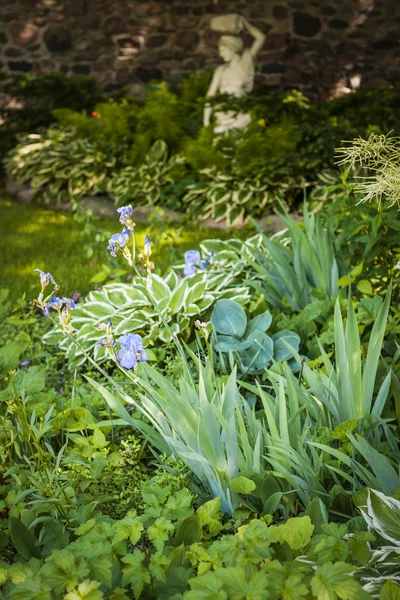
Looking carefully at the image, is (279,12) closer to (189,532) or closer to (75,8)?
(75,8)

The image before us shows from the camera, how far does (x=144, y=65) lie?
936 centimetres

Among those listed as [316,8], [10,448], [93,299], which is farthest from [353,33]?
[10,448]

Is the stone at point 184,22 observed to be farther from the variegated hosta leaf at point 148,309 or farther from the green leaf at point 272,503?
the green leaf at point 272,503

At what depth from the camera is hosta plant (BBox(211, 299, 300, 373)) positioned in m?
2.42

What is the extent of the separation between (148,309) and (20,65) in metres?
7.62

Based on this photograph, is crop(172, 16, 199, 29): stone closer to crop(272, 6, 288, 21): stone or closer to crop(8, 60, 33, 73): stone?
crop(272, 6, 288, 21): stone

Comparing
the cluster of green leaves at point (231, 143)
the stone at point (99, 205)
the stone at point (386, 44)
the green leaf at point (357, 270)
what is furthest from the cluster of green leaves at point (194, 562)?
the stone at point (386, 44)

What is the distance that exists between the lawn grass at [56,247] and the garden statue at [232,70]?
1484 mm

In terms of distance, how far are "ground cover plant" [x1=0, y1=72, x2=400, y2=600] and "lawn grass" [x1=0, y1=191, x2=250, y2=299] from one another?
0.89 m

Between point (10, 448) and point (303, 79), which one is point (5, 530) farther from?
point (303, 79)

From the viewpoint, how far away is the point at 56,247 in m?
5.08

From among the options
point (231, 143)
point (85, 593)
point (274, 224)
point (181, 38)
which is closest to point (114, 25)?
point (181, 38)

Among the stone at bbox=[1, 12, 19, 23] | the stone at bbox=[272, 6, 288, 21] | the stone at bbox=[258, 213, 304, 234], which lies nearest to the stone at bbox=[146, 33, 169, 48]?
the stone at bbox=[272, 6, 288, 21]

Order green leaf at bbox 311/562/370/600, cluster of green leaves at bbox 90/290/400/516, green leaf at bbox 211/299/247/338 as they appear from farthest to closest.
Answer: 1. green leaf at bbox 211/299/247/338
2. cluster of green leaves at bbox 90/290/400/516
3. green leaf at bbox 311/562/370/600
